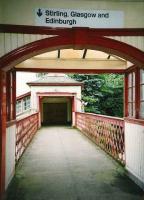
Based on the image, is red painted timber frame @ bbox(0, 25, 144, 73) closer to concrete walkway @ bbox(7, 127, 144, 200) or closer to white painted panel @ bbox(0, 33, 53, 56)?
white painted panel @ bbox(0, 33, 53, 56)

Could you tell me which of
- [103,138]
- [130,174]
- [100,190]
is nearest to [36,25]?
[100,190]

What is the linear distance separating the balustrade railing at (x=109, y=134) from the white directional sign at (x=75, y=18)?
145 inches

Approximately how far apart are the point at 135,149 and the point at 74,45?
108 inches

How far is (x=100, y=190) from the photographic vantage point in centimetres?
596

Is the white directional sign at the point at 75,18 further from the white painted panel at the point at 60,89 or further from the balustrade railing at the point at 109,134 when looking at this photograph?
the white painted panel at the point at 60,89

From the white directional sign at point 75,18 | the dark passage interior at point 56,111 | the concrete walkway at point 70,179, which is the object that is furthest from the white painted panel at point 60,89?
the white directional sign at point 75,18

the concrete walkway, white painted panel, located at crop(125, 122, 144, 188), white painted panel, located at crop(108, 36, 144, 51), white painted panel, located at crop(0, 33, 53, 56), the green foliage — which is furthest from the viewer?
the green foliage

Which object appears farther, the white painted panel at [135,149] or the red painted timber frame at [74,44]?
the white painted panel at [135,149]

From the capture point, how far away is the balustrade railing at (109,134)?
8.59 meters

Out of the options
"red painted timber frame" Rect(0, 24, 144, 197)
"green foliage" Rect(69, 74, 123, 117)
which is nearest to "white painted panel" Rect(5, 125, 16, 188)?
"red painted timber frame" Rect(0, 24, 144, 197)

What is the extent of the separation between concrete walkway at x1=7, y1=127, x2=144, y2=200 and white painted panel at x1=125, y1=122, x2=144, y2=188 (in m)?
0.28

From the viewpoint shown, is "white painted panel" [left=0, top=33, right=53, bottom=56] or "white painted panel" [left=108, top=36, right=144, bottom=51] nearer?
"white painted panel" [left=0, top=33, right=53, bottom=56]

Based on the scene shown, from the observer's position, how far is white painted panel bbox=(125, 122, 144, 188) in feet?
20.0

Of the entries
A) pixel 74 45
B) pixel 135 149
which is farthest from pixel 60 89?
pixel 74 45
